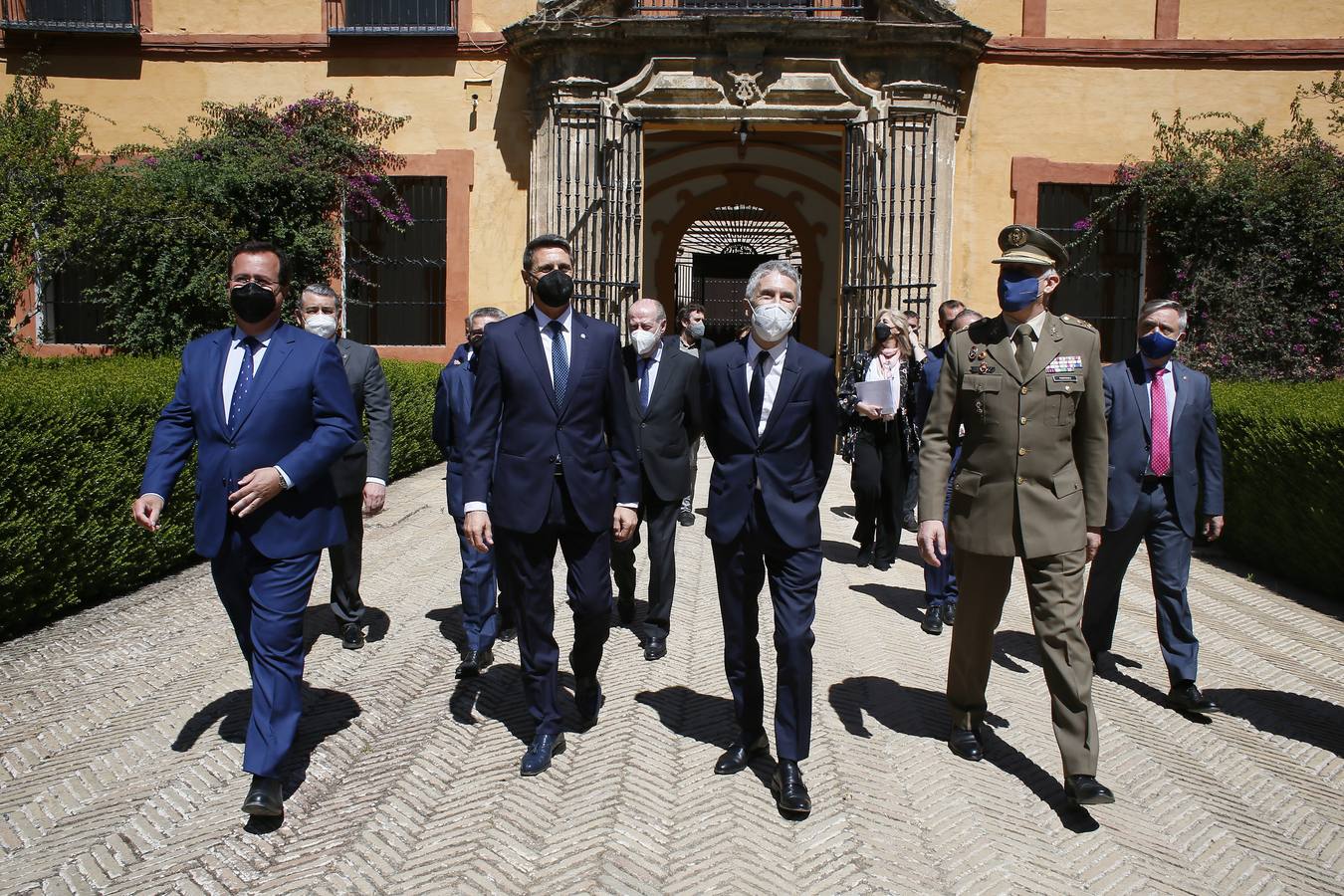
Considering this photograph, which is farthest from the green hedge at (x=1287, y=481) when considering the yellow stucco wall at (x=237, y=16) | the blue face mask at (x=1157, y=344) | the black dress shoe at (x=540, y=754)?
the yellow stucco wall at (x=237, y=16)

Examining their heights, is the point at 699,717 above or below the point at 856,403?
below

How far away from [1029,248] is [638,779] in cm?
253

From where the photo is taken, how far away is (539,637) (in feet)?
13.3

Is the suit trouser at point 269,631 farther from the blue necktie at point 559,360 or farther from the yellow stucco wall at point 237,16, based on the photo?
the yellow stucco wall at point 237,16

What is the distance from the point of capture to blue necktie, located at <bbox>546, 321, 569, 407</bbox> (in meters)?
4.02

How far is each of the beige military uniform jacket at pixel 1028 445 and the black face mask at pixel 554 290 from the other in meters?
1.54

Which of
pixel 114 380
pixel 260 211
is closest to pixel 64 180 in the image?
pixel 260 211

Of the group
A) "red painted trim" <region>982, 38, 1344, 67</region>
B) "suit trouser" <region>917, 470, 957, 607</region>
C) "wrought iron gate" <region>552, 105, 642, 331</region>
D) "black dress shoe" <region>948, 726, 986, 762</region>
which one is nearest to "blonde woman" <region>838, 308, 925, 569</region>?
"suit trouser" <region>917, 470, 957, 607</region>

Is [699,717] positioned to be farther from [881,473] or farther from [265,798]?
[881,473]

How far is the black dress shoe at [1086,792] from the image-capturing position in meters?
3.57

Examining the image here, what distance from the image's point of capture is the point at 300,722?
14.0 ft

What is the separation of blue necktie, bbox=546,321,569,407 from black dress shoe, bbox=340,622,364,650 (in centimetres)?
230

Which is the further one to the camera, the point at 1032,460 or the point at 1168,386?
the point at 1168,386

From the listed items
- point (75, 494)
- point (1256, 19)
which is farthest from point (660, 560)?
point (1256, 19)
